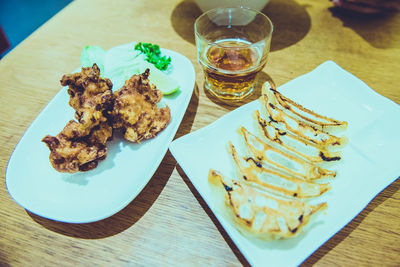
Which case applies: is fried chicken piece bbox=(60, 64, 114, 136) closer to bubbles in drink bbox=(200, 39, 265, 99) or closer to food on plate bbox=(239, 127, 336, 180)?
bubbles in drink bbox=(200, 39, 265, 99)

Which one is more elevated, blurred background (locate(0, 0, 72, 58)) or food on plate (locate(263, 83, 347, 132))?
food on plate (locate(263, 83, 347, 132))

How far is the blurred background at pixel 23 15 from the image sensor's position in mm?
5949

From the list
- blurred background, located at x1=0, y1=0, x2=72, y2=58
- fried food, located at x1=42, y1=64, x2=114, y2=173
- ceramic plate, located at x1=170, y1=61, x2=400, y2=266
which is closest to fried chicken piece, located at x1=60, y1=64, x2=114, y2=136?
fried food, located at x1=42, y1=64, x2=114, y2=173

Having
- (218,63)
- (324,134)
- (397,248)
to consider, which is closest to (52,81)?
(218,63)

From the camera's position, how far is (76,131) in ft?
5.26

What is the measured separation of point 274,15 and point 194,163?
95.8 inches

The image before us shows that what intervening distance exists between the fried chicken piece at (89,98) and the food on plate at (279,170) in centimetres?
84

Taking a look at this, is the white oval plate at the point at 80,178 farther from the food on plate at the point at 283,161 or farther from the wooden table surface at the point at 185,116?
the food on plate at the point at 283,161

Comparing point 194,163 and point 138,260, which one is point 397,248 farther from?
point 138,260

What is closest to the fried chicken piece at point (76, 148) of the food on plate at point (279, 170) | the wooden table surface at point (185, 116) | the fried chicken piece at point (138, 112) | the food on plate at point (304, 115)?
the fried chicken piece at point (138, 112)

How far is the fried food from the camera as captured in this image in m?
1.58

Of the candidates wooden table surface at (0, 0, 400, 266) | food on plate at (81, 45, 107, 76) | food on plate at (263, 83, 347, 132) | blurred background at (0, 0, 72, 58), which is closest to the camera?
wooden table surface at (0, 0, 400, 266)

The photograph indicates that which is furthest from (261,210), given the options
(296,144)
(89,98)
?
(89,98)

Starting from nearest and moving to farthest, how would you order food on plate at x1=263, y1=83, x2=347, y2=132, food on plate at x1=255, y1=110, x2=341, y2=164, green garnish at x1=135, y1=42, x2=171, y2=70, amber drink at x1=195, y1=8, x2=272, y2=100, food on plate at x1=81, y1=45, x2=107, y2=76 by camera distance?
food on plate at x1=255, y1=110, x2=341, y2=164 → food on plate at x1=263, y1=83, x2=347, y2=132 → amber drink at x1=195, y1=8, x2=272, y2=100 → green garnish at x1=135, y1=42, x2=171, y2=70 → food on plate at x1=81, y1=45, x2=107, y2=76
